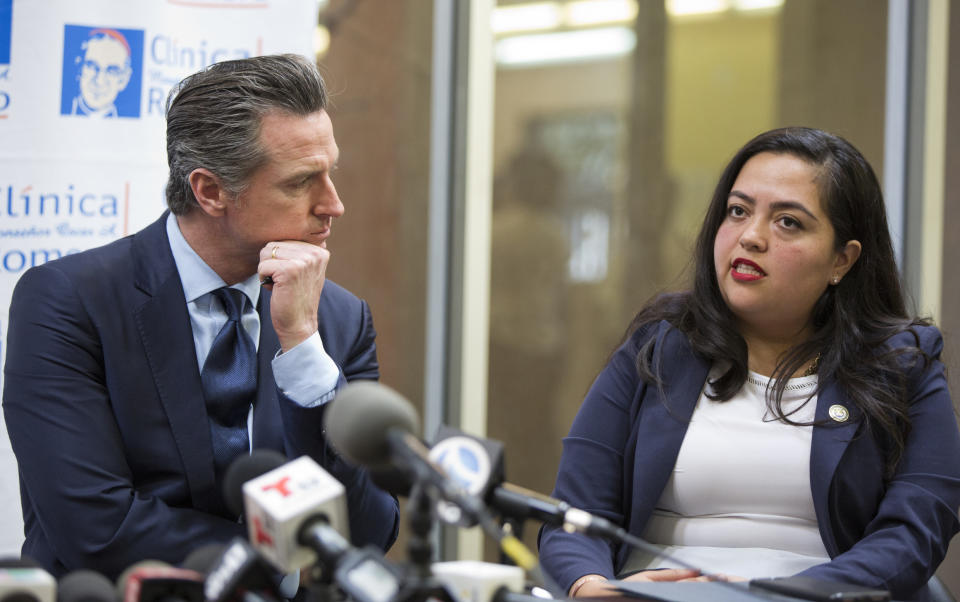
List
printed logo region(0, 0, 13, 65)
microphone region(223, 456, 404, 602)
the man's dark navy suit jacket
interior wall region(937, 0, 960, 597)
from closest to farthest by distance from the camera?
microphone region(223, 456, 404, 602)
the man's dark navy suit jacket
printed logo region(0, 0, 13, 65)
interior wall region(937, 0, 960, 597)

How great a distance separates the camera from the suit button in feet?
6.39

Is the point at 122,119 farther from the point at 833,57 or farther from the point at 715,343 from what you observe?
the point at 833,57

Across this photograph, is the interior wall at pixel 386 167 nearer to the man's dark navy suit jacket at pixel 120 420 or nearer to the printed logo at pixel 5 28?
the printed logo at pixel 5 28

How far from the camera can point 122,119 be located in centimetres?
269

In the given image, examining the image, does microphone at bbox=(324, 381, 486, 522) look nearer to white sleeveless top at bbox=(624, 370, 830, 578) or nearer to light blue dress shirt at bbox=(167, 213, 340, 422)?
light blue dress shirt at bbox=(167, 213, 340, 422)

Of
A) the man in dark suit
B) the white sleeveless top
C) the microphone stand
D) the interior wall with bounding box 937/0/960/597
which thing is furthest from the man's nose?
the interior wall with bounding box 937/0/960/597

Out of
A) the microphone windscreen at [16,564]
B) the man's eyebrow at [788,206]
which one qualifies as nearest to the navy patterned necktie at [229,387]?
the microphone windscreen at [16,564]

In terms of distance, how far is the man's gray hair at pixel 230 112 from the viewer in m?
1.90

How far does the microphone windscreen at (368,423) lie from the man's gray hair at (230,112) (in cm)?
Result: 101

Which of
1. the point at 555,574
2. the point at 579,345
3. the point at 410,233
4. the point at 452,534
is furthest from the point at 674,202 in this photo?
the point at 555,574

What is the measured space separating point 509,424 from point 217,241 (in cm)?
205

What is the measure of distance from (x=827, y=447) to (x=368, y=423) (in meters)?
1.22

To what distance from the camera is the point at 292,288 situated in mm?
1827

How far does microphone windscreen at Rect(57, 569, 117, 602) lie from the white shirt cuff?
0.75 metres
